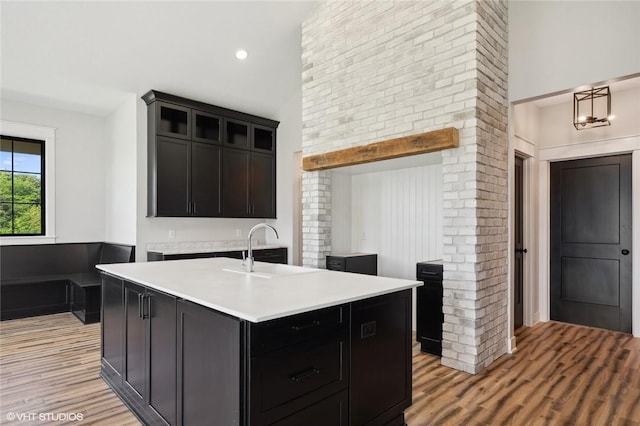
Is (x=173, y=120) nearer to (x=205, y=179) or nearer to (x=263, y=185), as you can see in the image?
(x=205, y=179)

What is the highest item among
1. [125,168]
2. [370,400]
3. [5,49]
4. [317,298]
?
[5,49]

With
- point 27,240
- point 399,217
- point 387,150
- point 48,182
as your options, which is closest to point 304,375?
point 387,150

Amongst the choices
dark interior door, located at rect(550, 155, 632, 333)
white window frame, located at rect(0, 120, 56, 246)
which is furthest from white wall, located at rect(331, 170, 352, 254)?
white window frame, located at rect(0, 120, 56, 246)

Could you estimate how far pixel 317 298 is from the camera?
182cm

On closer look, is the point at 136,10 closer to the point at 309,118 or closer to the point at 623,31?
the point at 309,118

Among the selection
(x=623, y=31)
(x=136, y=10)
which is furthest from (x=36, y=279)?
(x=623, y=31)

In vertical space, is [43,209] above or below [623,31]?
below

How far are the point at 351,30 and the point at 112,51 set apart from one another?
267 centimetres

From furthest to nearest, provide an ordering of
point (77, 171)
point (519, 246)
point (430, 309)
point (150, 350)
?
point (77, 171), point (519, 246), point (430, 309), point (150, 350)

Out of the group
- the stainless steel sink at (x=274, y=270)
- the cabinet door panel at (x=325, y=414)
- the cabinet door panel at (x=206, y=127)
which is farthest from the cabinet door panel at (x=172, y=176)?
the cabinet door panel at (x=325, y=414)

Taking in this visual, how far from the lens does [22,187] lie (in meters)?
5.25

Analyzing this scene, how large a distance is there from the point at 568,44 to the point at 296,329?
346 cm

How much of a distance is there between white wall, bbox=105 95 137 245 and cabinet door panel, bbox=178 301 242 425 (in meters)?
3.55

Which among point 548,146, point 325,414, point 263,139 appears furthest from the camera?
point 263,139
